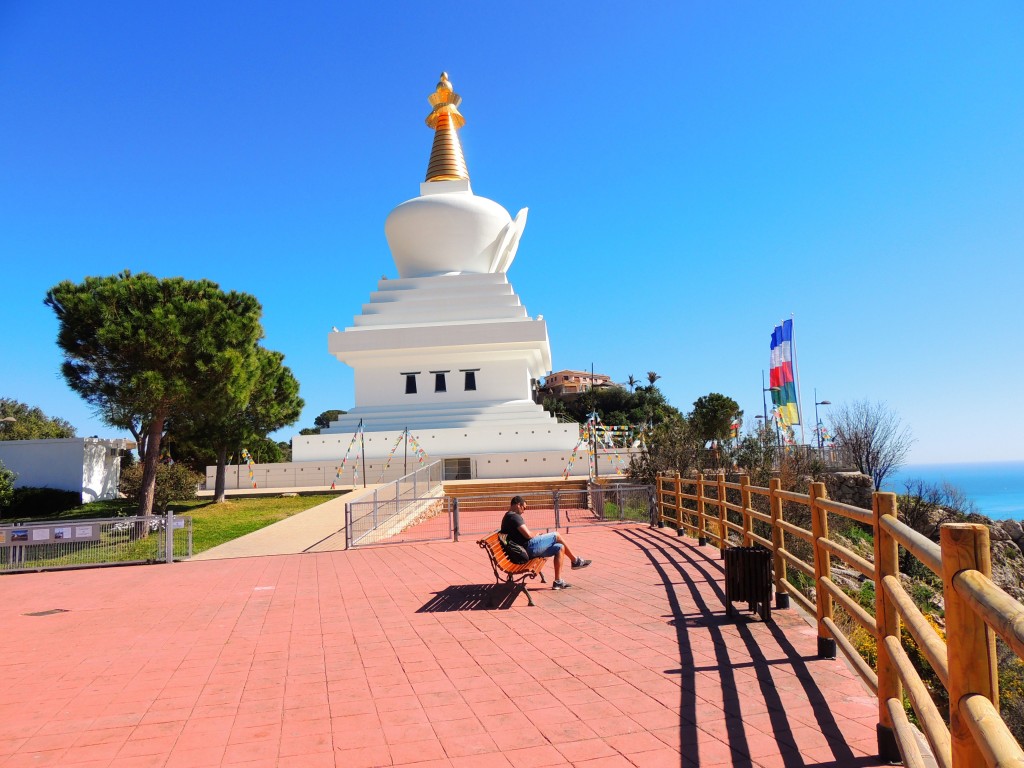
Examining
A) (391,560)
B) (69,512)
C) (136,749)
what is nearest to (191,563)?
(391,560)

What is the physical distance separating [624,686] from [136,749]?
10.6 ft

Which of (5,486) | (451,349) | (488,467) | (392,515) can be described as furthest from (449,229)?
(392,515)

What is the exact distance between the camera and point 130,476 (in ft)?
85.0

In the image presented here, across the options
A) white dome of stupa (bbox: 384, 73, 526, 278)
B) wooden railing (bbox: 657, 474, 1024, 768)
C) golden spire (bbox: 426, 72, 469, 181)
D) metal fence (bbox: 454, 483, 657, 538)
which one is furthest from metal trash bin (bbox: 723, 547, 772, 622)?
golden spire (bbox: 426, 72, 469, 181)

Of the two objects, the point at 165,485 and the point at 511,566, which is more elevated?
the point at 165,485

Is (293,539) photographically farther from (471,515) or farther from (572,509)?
(572,509)

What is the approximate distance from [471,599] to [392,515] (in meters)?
7.67

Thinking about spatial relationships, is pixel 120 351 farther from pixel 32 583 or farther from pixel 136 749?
pixel 136 749

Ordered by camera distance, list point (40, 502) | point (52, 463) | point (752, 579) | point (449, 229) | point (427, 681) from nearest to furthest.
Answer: point (427, 681) → point (752, 579) → point (40, 502) → point (52, 463) → point (449, 229)

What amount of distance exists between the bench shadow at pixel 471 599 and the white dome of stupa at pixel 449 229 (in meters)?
28.6

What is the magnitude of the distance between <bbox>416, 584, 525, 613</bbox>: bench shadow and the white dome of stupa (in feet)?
93.8

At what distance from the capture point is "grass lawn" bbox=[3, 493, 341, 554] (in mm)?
17244

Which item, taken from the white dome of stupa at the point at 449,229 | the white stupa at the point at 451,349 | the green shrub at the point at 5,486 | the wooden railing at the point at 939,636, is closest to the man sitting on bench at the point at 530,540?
the wooden railing at the point at 939,636

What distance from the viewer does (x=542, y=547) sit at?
852 cm
